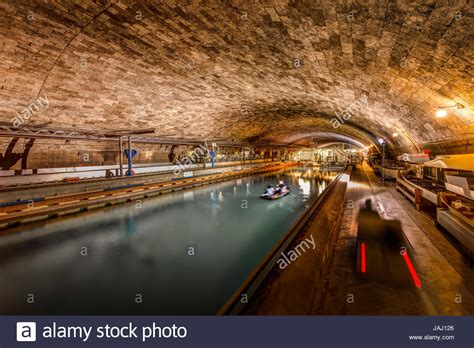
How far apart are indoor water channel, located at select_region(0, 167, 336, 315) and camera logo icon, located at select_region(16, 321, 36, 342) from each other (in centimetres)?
126

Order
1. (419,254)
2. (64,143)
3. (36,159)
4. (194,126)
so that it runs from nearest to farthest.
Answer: (419,254) → (36,159) → (64,143) → (194,126)

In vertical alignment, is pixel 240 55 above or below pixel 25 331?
above

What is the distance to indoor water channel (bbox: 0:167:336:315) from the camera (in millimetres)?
4652

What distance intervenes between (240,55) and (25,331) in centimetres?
845

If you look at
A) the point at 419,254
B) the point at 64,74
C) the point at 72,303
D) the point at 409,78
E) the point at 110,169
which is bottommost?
the point at 72,303

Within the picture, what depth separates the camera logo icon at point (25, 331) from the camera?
9.92 feet

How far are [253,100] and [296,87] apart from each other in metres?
4.00

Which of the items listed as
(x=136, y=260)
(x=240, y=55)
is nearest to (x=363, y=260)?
(x=136, y=260)

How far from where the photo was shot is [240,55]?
7855 millimetres

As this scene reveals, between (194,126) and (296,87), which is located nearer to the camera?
(296,87)

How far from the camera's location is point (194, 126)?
17.9 meters

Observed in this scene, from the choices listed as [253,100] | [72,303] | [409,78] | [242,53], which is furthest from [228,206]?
[409,78]

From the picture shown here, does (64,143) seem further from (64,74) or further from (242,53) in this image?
(242,53)

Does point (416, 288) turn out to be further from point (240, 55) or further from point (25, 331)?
point (240, 55)
